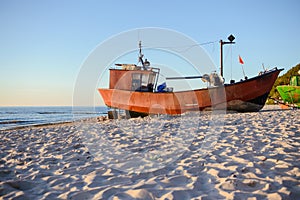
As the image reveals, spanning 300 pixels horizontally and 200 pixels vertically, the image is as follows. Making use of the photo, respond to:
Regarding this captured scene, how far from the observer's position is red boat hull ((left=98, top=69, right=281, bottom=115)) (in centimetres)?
1193

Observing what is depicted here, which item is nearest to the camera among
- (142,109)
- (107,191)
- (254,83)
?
(107,191)

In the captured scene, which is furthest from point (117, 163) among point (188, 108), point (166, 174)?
point (188, 108)

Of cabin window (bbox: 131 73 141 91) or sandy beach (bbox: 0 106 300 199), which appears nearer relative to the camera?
sandy beach (bbox: 0 106 300 199)

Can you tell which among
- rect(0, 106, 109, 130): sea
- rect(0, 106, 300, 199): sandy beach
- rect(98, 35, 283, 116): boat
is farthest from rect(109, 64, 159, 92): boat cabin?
rect(0, 106, 109, 130): sea

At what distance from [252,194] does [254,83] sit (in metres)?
10.6

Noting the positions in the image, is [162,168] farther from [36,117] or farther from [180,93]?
[36,117]

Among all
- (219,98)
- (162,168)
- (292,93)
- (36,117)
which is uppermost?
(292,93)

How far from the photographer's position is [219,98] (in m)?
12.0

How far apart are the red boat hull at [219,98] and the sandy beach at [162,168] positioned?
642 centimetres

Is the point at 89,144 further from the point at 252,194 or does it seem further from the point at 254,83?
the point at 254,83

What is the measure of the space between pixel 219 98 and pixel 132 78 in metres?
5.35

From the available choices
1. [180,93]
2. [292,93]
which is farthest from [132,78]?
[292,93]

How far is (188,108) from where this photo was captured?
12.5 m

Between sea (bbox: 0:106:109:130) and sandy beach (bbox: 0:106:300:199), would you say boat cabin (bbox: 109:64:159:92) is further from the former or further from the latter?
sea (bbox: 0:106:109:130)
